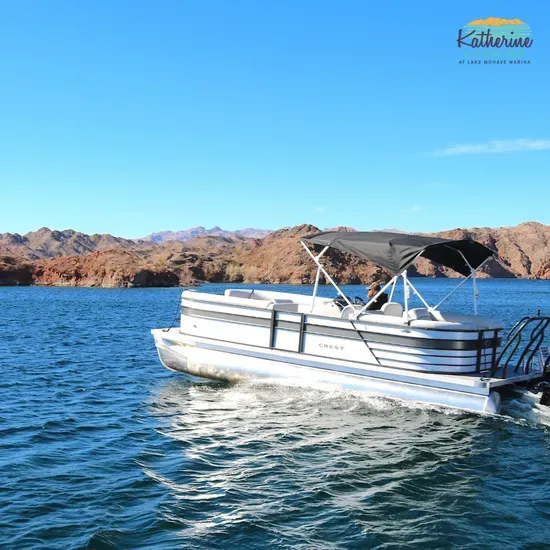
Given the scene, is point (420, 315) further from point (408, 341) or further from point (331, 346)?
point (331, 346)

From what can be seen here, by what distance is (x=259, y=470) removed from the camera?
9469mm

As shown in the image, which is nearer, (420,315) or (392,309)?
(420,315)

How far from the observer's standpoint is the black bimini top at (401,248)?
12602 mm

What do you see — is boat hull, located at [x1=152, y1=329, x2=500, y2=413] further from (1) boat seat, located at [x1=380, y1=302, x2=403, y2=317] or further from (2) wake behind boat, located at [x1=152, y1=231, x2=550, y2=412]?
(1) boat seat, located at [x1=380, y1=302, x2=403, y2=317]

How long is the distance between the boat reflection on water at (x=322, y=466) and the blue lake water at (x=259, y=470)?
0.10 feet

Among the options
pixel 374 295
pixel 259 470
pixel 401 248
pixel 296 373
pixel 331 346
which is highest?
pixel 401 248

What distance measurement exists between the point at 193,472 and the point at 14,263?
109 metres

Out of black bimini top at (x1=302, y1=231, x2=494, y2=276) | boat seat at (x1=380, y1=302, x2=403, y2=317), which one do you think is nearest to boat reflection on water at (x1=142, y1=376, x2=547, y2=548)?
boat seat at (x1=380, y1=302, x2=403, y2=317)

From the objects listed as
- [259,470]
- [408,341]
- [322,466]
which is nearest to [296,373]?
[408,341]

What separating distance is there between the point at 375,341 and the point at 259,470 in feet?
15.4

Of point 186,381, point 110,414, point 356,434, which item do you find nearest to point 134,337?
point 186,381

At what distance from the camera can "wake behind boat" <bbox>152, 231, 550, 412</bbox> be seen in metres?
12.4

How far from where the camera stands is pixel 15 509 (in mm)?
7895

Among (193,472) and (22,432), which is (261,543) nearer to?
(193,472)
